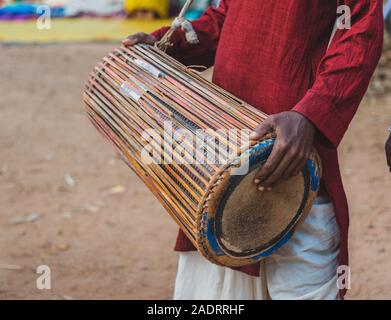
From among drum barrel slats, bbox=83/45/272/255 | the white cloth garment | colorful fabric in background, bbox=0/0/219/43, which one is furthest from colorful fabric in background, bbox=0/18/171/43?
the white cloth garment

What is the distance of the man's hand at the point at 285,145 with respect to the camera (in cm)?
156

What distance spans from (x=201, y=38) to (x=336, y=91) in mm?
717

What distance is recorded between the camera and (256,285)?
2.09m

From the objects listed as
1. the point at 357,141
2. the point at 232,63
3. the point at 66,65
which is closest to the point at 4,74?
the point at 66,65

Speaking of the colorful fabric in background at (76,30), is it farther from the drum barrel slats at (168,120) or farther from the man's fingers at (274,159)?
the man's fingers at (274,159)

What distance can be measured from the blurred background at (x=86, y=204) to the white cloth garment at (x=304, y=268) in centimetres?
98

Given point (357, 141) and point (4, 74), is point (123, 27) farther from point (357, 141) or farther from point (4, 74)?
point (357, 141)

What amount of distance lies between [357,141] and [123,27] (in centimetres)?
445

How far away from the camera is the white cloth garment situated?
1.92 metres

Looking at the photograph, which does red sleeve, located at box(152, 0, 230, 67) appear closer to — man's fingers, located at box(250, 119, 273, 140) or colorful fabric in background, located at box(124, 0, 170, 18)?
man's fingers, located at box(250, 119, 273, 140)

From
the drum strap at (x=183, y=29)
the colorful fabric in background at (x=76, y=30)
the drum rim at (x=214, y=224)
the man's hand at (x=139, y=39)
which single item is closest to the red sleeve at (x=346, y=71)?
the drum rim at (x=214, y=224)

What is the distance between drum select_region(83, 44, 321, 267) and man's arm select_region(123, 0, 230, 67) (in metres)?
0.20

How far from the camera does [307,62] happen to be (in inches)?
72.2

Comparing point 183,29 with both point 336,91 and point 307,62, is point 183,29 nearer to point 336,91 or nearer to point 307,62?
point 307,62
